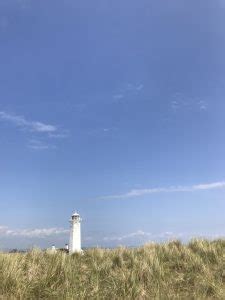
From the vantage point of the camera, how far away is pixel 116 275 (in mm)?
11922

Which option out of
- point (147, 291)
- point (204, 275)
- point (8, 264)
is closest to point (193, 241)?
point (204, 275)

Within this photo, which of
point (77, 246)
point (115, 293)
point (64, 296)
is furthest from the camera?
point (77, 246)

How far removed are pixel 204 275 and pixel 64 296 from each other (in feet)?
15.2

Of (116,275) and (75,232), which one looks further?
(75,232)

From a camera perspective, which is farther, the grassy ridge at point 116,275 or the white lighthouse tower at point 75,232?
the white lighthouse tower at point 75,232

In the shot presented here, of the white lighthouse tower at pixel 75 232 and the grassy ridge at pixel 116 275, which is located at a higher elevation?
the white lighthouse tower at pixel 75 232

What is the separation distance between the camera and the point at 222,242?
56.9ft

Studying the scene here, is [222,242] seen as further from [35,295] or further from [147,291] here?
[35,295]

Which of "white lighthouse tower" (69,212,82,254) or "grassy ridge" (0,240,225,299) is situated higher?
"white lighthouse tower" (69,212,82,254)

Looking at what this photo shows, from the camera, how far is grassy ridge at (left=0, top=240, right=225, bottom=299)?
1010 cm

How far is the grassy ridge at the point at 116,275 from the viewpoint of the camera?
10102 mm

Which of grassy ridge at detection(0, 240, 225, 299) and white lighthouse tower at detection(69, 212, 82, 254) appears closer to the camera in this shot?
grassy ridge at detection(0, 240, 225, 299)

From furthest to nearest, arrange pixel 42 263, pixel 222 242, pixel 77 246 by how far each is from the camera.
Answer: pixel 77 246
pixel 222 242
pixel 42 263

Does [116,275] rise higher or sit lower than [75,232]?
lower
